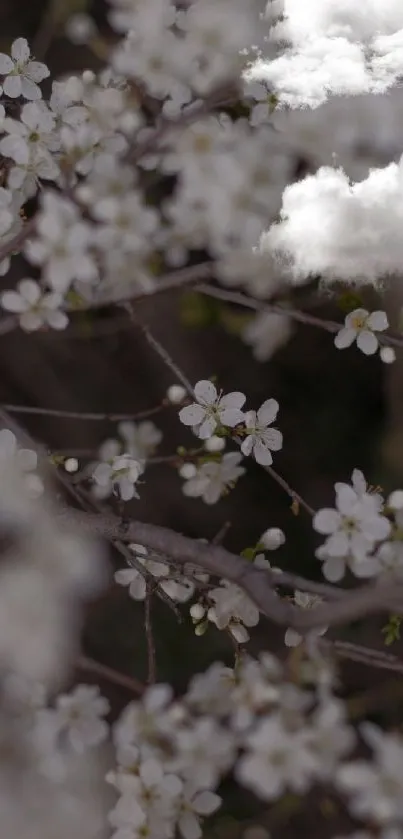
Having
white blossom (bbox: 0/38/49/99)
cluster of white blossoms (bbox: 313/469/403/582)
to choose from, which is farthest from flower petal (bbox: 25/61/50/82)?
cluster of white blossoms (bbox: 313/469/403/582)

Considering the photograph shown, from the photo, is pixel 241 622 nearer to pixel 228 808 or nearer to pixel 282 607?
pixel 282 607

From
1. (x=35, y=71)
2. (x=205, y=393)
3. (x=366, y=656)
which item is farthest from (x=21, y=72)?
(x=366, y=656)

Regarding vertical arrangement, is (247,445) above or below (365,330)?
below

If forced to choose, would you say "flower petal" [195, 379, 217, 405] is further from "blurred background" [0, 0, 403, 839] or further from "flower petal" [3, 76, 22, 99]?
"blurred background" [0, 0, 403, 839]

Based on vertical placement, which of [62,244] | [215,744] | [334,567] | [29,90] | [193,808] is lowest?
[193,808]

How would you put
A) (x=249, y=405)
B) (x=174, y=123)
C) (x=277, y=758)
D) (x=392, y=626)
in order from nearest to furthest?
(x=277, y=758)
(x=174, y=123)
(x=392, y=626)
(x=249, y=405)

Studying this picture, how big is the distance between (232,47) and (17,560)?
1.58ft

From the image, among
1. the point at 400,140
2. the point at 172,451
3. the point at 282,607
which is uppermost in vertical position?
the point at 400,140

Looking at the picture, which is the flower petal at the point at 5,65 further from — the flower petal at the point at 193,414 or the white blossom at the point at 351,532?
the white blossom at the point at 351,532

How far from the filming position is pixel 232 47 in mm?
709

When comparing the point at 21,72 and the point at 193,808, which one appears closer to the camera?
the point at 193,808

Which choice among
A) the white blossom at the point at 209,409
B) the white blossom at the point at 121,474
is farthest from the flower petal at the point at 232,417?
the white blossom at the point at 121,474

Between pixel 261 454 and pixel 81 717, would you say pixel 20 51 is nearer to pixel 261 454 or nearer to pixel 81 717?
pixel 261 454

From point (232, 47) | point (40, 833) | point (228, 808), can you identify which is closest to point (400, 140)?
point (232, 47)
